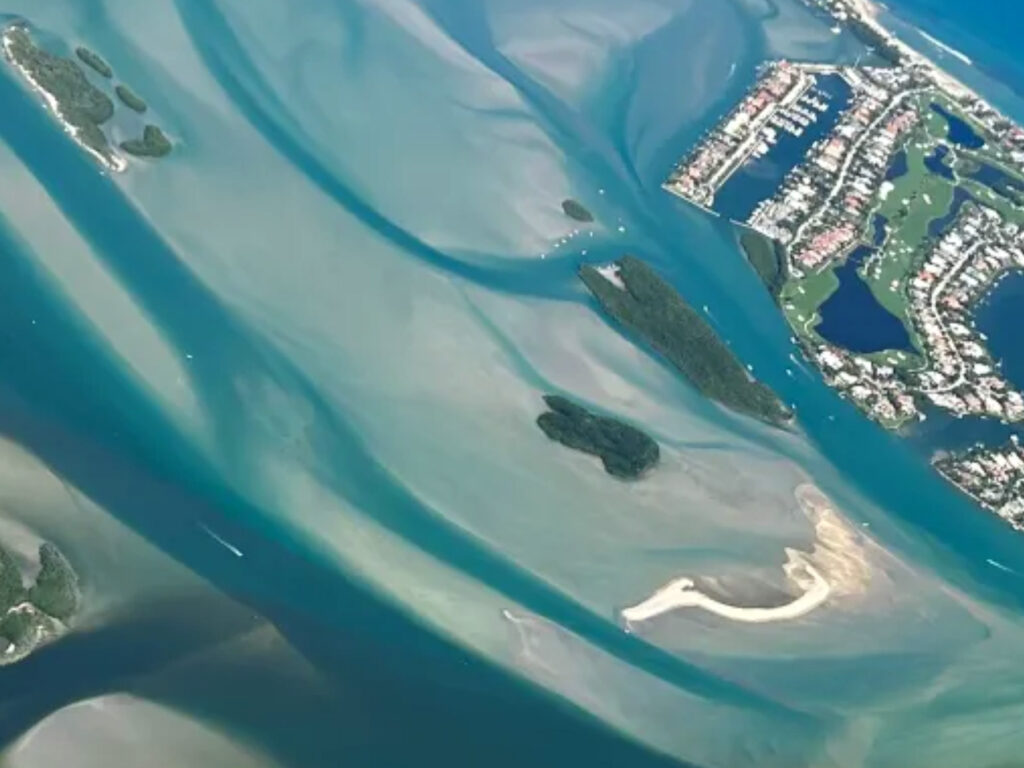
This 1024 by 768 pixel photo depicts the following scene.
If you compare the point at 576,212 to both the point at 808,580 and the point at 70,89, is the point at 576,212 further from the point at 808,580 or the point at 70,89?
the point at 70,89

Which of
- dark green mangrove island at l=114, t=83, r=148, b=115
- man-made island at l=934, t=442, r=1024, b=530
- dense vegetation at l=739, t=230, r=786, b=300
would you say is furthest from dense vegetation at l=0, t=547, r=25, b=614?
dense vegetation at l=739, t=230, r=786, b=300

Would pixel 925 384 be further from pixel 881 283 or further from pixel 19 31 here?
pixel 19 31

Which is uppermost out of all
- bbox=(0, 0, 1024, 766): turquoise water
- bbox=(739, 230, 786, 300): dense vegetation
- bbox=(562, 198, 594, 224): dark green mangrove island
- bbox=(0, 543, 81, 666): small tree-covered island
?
bbox=(739, 230, 786, 300): dense vegetation

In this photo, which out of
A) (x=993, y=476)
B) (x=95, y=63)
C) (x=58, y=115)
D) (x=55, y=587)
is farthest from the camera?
(x=95, y=63)

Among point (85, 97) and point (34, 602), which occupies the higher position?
point (85, 97)

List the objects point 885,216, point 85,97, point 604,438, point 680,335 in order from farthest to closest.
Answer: point 885,216 < point 85,97 < point 680,335 < point 604,438

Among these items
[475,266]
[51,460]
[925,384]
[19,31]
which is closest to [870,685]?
[925,384]

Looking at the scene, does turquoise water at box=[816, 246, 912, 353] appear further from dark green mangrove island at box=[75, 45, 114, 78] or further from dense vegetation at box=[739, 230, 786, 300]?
dark green mangrove island at box=[75, 45, 114, 78]

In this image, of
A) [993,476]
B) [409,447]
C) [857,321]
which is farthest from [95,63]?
[993,476]
